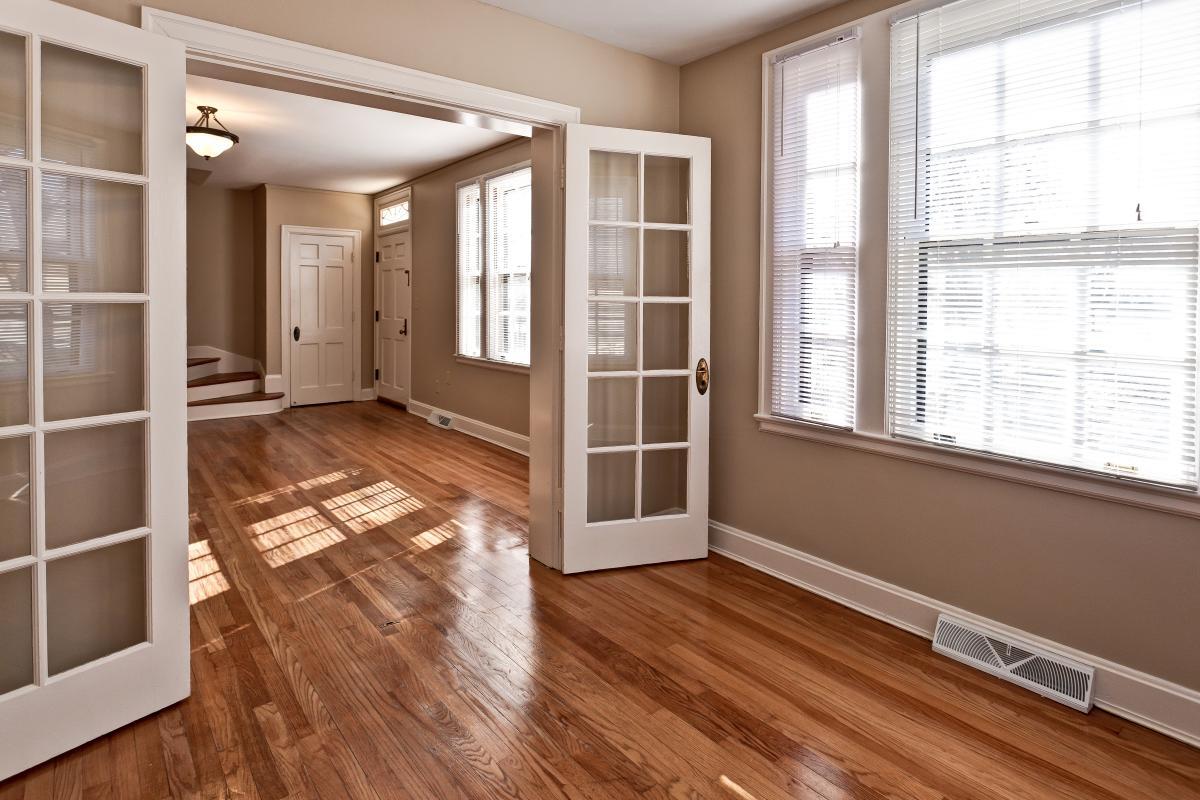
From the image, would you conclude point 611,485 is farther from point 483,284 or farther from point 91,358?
point 483,284

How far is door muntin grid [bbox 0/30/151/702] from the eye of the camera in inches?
74.0

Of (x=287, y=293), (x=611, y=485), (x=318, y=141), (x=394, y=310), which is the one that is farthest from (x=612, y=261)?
(x=287, y=293)

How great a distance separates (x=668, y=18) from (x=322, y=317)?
6995mm

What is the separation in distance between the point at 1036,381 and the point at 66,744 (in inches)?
129

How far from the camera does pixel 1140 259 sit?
7.27ft

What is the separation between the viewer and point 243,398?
8211 millimetres

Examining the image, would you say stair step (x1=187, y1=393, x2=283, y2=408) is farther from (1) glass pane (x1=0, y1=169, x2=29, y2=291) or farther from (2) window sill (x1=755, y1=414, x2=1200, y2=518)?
(2) window sill (x1=755, y1=414, x2=1200, y2=518)

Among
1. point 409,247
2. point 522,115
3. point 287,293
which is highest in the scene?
point 409,247

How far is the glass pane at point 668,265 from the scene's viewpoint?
3525mm

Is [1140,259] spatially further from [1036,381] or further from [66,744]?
[66,744]

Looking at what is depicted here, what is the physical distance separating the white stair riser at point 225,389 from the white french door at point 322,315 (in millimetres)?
499

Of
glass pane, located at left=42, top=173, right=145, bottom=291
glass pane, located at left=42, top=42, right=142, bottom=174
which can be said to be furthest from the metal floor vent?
glass pane, located at left=42, top=42, right=142, bottom=174

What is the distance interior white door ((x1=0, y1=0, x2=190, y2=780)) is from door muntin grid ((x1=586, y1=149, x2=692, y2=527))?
70.8 inches

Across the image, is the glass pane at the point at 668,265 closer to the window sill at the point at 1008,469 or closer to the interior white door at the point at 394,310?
the window sill at the point at 1008,469
